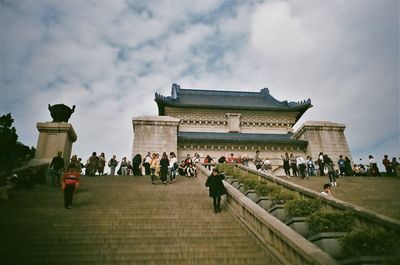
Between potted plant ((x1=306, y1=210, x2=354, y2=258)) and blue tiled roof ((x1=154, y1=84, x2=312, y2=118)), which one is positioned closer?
potted plant ((x1=306, y1=210, x2=354, y2=258))

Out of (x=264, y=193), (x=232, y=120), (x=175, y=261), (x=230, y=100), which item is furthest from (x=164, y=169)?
(x=230, y=100)

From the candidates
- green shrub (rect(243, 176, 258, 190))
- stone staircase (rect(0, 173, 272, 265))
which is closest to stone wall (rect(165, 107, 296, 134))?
green shrub (rect(243, 176, 258, 190))

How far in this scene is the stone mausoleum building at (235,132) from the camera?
81.9 ft

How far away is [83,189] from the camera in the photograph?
1233 cm

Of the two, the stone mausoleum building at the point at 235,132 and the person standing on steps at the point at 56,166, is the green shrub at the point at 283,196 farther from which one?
the stone mausoleum building at the point at 235,132

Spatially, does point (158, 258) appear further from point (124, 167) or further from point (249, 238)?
point (124, 167)

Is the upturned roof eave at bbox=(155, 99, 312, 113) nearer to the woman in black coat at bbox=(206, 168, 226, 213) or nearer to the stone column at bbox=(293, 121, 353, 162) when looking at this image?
the stone column at bbox=(293, 121, 353, 162)

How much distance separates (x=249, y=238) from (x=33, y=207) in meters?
6.41

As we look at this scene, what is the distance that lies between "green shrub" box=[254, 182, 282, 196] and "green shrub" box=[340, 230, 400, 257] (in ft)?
14.0

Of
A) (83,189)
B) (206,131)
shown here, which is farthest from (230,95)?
(83,189)

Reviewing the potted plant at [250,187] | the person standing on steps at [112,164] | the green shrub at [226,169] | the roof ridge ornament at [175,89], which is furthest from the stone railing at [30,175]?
the roof ridge ornament at [175,89]

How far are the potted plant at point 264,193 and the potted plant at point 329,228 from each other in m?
2.98

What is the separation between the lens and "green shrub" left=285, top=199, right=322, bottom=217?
765 cm

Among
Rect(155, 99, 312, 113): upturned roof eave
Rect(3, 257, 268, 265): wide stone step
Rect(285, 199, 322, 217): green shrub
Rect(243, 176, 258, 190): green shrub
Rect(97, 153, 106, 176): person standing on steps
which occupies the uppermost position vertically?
Rect(155, 99, 312, 113): upturned roof eave
